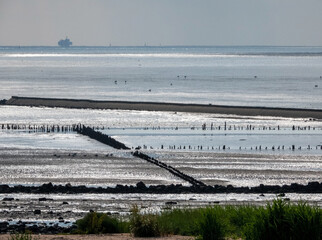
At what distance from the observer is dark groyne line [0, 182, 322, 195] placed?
41.0m

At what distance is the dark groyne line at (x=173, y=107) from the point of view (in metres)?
88.1

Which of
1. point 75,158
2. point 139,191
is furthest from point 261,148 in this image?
point 139,191

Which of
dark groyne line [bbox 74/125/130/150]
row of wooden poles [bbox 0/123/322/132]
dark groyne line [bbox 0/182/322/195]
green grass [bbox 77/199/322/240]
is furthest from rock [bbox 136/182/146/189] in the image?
row of wooden poles [bbox 0/123/322/132]

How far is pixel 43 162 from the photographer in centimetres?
5331

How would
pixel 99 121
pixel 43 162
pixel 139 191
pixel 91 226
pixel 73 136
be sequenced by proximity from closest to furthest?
pixel 91 226 < pixel 139 191 < pixel 43 162 < pixel 73 136 < pixel 99 121

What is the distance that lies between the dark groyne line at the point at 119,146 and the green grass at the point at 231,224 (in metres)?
18.1

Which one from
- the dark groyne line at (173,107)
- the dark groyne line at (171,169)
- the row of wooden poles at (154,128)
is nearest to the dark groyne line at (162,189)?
the dark groyne line at (171,169)

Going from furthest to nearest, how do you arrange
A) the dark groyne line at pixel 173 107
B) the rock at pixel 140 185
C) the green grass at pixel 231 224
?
the dark groyne line at pixel 173 107 → the rock at pixel 140 185 → the green grass at pixel 231 224

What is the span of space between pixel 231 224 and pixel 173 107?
2910 inches

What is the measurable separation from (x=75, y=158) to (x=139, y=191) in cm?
1470

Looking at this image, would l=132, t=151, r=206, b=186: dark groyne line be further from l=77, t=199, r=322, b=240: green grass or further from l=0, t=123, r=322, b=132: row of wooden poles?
l=0, t=123, r=322, b=132: row of wooden poles

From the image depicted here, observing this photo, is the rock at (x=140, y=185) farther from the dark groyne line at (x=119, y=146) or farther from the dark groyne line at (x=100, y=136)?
the dark groyne line at (x=100, y=136)

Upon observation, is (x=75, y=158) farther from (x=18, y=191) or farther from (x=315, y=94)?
(x=315, y=94)

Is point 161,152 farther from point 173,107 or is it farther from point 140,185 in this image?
point 173,107
